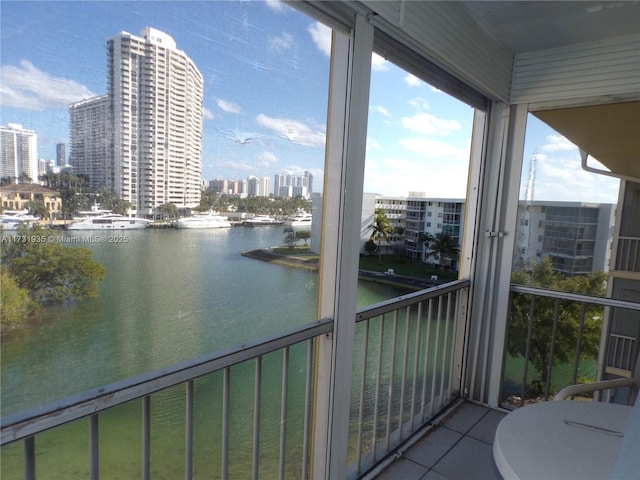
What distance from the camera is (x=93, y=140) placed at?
950 mm

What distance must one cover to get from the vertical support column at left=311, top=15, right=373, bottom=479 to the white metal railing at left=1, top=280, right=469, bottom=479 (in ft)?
0.24

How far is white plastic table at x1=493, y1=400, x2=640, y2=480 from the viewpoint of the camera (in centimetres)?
86

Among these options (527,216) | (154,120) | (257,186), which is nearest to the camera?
(154,120)

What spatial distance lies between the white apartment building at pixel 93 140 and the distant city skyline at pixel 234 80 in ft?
0.07

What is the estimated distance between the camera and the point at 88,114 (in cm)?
93

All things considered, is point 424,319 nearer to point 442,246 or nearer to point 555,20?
point 442,246

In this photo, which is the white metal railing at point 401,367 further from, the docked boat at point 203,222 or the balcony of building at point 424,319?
the docked boat at point 203,222

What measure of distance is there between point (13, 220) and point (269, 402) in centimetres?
Answer: 140

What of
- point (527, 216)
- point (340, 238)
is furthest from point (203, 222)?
point (527, 216)

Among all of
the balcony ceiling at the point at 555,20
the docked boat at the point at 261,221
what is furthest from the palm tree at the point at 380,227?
the balcony ceiling at the point at 555,20

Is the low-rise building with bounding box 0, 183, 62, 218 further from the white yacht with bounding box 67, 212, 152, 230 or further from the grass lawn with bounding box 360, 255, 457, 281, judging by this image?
the grass lawn with bounding box 360, 255, 457, 281

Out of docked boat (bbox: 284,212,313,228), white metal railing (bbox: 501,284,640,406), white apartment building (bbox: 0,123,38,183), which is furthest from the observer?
white metal railing (bbox: 501,284,640,406)

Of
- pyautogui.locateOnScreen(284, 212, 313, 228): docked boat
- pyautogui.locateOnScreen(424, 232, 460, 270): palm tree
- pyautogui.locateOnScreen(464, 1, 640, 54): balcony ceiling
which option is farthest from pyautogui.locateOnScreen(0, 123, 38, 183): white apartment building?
pyautogui.locateOnScreen(424, 232, 460, 270): palm tree

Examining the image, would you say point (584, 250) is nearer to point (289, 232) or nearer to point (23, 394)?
point (289, 232)
